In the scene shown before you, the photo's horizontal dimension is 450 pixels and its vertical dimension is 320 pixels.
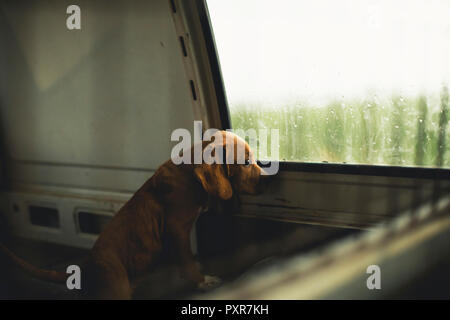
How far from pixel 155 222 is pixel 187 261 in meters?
0.30

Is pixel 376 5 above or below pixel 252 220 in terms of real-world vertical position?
above

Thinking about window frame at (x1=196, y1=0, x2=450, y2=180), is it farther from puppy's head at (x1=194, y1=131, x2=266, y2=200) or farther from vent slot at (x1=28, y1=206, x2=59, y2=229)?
vent slot at (x1=28, y1=206, x2=59, y2=229)

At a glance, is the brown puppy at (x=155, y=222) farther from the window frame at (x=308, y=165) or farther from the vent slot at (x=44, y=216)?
the vent slot at (x=44, y=216)

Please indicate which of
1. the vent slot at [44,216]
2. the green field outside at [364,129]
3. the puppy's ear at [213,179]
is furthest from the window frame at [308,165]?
the vent slot at [44,216]

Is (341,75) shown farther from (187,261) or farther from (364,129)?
(187,261)

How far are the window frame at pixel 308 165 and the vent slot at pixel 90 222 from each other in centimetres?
116

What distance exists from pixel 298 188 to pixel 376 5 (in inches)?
38.9

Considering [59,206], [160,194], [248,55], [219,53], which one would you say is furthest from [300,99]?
[59,206]

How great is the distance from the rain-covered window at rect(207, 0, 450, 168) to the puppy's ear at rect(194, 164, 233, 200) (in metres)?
0.50

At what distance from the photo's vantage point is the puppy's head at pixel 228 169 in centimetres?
178

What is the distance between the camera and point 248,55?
6.97ft

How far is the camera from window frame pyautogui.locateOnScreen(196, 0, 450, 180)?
1.77m

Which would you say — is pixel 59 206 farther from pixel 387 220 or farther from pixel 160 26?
pixel 387 220
